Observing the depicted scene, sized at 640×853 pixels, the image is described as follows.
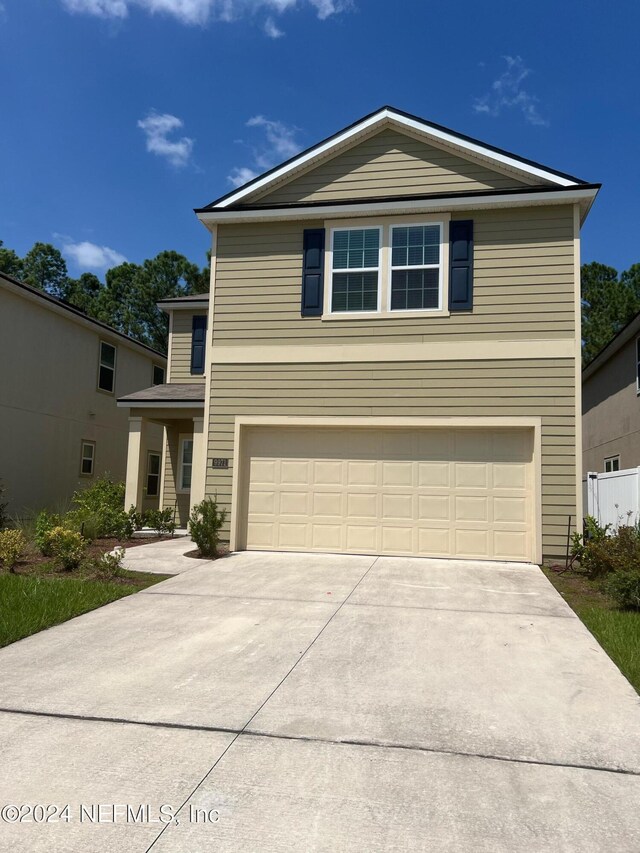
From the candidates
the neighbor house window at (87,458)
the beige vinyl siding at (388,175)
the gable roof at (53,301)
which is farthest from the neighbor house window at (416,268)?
the neighbor house window at (87,458)

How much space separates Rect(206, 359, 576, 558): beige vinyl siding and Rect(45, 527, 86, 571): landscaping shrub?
274 centimetres

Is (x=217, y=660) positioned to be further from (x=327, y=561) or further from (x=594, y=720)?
(x=327, y=561)

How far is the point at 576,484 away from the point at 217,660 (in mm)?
6967

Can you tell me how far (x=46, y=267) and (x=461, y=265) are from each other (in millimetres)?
33746

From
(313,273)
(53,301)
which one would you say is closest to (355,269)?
(313,273)

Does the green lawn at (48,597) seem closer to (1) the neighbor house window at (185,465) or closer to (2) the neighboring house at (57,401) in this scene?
(2) the neighboring house at (57,401)

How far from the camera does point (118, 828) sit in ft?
9.45

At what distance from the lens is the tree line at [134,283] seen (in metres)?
28.4

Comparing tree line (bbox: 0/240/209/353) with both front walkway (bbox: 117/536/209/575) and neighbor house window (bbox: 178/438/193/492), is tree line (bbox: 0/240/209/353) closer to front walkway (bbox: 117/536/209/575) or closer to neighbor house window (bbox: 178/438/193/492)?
neighbor house window (bbox: 178/438/193/492)

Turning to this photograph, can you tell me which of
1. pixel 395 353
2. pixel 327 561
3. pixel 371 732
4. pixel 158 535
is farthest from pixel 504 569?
pixel 158 535

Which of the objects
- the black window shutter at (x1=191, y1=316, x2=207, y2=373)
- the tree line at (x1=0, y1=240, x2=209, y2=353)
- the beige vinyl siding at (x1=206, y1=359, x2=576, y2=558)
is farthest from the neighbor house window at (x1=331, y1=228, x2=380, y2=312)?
the tree line at (x1=0, y1=240, x2=209, y2=353)

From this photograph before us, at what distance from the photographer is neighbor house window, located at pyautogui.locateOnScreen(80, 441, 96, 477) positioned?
18750mm

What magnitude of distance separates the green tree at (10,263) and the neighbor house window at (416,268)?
3237 cm

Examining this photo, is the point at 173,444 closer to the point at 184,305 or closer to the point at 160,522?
the point at 160,522
